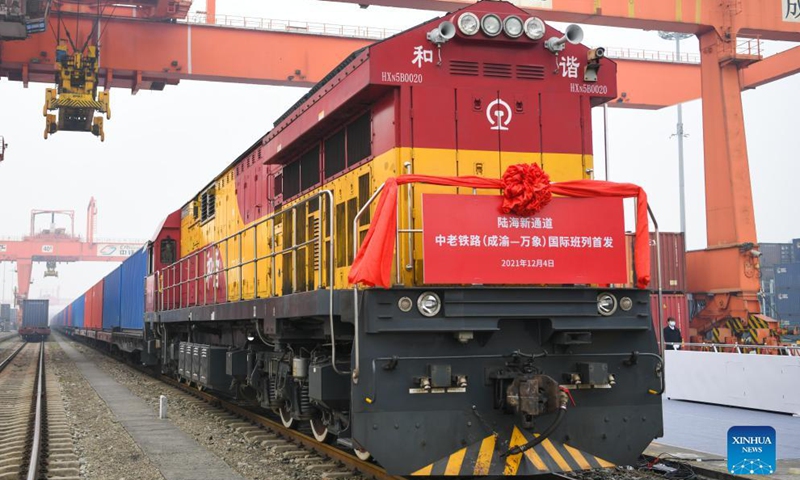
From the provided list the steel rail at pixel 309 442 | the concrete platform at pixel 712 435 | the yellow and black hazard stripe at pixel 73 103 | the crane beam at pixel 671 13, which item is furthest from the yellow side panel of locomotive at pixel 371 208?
the yellow and black hazard stripe at pixel 73 103

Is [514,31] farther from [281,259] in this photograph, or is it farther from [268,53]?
[268,53]

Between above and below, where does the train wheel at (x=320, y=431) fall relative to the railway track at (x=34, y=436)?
above

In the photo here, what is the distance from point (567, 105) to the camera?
653cm


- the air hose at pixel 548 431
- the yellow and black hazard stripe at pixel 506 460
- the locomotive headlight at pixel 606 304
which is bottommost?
Result: the yellow and black hazard stripe at pixel 506 460

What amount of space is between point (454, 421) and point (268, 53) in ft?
54.4

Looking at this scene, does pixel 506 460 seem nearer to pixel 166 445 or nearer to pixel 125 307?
pixel 166 445

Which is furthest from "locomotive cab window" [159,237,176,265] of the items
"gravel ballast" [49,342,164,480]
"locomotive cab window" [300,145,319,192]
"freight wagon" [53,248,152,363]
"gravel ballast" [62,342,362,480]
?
"locomotive cab window" [300,145,319,192]

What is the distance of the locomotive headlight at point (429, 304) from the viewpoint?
17.8 feet

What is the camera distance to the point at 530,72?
6.42 meters

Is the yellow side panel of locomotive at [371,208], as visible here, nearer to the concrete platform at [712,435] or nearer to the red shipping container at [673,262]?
the concrete platform at [712,435]

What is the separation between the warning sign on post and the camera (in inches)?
221

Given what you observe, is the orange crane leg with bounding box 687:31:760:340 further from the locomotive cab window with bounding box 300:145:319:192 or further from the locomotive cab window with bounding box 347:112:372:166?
the locomotive cab window with bounding box 347:112:372:166

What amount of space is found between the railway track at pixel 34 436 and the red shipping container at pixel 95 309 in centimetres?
1242

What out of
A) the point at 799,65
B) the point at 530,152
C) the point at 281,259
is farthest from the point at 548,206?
the point at 799,65
